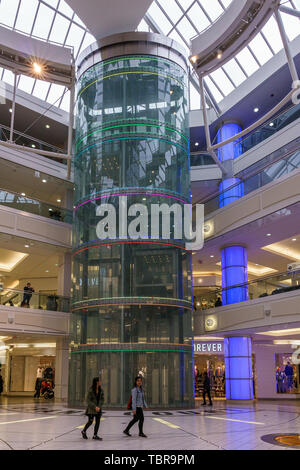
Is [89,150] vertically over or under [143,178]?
over

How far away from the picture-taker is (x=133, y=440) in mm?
11273

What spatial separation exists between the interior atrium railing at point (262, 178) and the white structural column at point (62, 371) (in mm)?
11142

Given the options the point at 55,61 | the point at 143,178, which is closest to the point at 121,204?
the point at 143,178

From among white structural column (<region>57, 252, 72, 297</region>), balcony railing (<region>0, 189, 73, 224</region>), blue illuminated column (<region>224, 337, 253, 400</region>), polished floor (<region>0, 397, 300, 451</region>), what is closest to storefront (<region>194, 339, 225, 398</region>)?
blue illuminated column (<region>224, 337, 253, 400</region>)

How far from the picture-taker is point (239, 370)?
25.4 m

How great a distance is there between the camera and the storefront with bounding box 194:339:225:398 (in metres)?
32.2

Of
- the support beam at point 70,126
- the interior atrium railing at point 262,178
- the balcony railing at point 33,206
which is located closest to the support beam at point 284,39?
the interior atrium railing at point 262,178

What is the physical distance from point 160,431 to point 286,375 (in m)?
21.1

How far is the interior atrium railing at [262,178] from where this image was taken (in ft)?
69.5

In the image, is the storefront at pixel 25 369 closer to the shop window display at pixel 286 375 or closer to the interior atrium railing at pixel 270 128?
the shop window display at pixel 286 375

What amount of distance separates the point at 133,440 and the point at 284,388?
2277 centimetres

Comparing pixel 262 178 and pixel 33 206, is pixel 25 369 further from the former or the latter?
pixel 262 178
